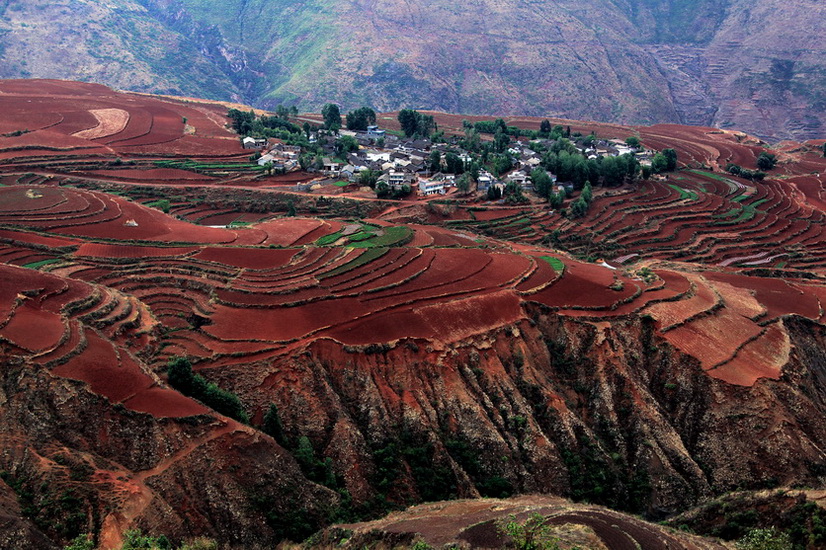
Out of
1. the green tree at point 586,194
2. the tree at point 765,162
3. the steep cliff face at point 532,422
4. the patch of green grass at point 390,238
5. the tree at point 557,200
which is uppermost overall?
the tree at point 765,162

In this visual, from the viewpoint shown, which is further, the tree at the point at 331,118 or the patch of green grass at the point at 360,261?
the tree at the point at 331,118

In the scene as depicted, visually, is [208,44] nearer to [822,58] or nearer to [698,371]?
[822,58]

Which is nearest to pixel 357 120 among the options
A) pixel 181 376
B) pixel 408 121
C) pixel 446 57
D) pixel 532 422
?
pixel 408 121

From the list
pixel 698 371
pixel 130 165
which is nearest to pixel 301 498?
pixel 698 371

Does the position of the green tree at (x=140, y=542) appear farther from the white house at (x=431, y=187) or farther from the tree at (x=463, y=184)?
the tree at (x=463, y=184)

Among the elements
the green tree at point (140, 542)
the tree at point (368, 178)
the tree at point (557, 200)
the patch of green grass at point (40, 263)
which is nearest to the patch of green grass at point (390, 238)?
the tree at point (368, 178)

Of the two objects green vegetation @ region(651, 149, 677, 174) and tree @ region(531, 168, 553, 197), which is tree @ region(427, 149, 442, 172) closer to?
tree @ region(531, 168, 553, 197)

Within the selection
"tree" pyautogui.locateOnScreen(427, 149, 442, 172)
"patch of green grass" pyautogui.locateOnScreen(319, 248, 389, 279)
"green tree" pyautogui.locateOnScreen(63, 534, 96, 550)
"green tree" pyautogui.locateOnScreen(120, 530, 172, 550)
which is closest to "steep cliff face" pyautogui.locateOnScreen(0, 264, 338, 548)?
"green tree" pyautogui.locateOnScreen(63, 534, 96, 550)
